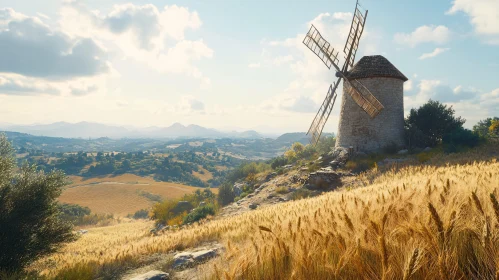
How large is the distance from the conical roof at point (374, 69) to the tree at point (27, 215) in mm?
24567

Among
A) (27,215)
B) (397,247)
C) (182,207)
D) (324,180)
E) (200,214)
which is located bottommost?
(182,207)

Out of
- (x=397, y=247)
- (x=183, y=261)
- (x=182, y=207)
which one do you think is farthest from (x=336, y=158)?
(x=397, y=247)

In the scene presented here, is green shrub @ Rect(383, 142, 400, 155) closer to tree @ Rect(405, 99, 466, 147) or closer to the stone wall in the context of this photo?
the stone wall

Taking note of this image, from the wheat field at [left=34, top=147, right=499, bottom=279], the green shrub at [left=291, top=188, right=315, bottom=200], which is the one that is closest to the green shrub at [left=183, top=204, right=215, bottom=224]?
the green shrub at [left=291, top=188, right=315, bottom=200]

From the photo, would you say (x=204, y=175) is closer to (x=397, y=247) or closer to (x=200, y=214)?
(x=200, y=214)

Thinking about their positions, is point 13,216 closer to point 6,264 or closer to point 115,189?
point 6,264

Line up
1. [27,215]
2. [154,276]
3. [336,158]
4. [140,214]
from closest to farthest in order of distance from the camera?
[154,276] < [27,215] < [336,158] < [140,214]

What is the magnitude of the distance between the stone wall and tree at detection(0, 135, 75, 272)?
23.7 metres

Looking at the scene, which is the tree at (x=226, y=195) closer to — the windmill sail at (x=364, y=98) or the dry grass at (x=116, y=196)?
the windmill sail at (x=364, y=98)

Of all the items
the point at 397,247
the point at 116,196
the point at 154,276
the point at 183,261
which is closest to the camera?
the point at 397,247

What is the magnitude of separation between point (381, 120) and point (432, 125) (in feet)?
17.5

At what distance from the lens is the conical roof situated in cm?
2462

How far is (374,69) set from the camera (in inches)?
982

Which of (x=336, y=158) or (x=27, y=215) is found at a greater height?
(x=336, y=158)
